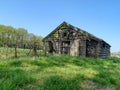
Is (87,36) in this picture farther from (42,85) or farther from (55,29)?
(42,85)

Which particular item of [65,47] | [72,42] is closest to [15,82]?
[72,42]

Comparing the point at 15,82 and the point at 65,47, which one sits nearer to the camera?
the point at 15,82

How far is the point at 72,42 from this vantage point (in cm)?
2798

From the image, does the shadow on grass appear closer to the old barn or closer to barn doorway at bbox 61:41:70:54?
the old barn

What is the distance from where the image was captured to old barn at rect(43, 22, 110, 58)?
88.4 feet

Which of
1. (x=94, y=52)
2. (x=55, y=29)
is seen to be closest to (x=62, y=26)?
(x=55, y=29)

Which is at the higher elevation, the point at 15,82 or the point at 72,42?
the point at 72,42

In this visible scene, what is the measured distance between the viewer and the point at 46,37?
3011cm

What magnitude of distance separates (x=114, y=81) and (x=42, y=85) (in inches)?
168

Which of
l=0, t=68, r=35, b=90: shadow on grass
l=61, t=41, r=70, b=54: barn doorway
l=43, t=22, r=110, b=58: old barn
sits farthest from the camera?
l=61, t=41, r=70, b=54: barn doorway

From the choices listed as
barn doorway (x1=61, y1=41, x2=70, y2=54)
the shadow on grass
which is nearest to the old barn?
barn doorway (x1=61, y1=41, x2=70, y2=54)

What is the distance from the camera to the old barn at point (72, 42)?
88.4ft

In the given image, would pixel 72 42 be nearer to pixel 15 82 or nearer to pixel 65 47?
pixel 65 47

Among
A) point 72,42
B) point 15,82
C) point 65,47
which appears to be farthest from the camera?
point 65,47
